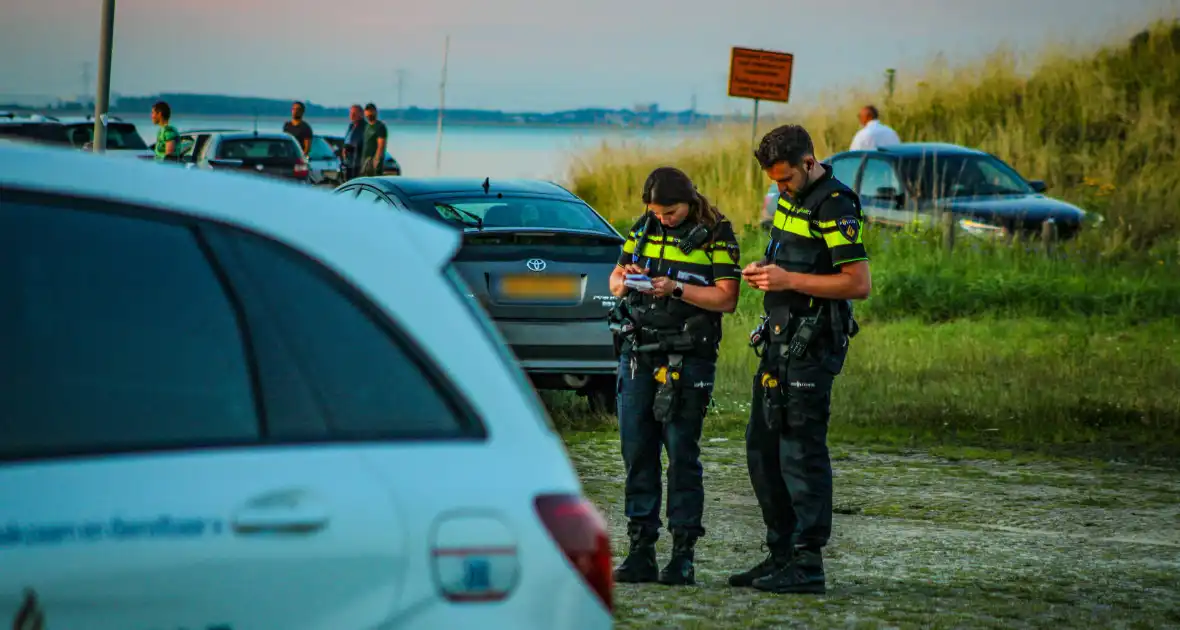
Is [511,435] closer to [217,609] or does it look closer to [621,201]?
[217,609]

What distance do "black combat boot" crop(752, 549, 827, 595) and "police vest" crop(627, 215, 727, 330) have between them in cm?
93

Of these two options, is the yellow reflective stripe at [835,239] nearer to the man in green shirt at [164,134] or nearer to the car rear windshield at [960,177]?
the car rear windshield at [960,177]

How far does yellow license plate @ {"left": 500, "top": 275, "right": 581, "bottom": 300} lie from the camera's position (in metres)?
9.98

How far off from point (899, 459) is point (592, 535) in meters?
6.96

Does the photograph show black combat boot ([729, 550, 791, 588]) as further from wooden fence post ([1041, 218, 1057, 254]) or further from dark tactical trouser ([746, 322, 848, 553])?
wooden fence post ([1041, 218, 1057, 254])

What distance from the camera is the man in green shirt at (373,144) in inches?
1064

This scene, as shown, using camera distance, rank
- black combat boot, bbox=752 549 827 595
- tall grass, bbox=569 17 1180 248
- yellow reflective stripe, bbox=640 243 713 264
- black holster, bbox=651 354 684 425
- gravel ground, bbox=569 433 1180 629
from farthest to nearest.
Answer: tall grass, bbox=569 17 1180 248, yellow reflective stripe, bbox=640 243 713 264, black holster, bbox=651 354 684 425, black combat boot, bbox=752 549 827 595, gravel ground, bbox=569 433 1180 629

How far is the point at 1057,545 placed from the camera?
746 centimetres

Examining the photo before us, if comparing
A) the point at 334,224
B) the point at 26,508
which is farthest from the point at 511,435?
the point at 26,508

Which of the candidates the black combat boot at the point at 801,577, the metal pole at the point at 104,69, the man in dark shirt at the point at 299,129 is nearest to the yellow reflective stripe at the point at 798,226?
the black combat boot at the point at 801,577

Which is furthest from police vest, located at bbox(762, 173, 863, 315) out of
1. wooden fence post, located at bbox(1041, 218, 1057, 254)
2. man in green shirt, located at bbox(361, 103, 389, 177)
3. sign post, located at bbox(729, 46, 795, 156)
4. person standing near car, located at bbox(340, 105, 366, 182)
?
person standing near car, located at bbox(340, 105, 366, 182)

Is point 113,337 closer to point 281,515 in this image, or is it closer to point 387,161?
point 281,515

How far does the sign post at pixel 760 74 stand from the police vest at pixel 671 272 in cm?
1393

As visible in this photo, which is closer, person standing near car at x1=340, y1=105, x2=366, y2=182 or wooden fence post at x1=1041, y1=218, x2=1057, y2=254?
wooden fence post at x1=1041, y1=218, x2=1057, y2=254
